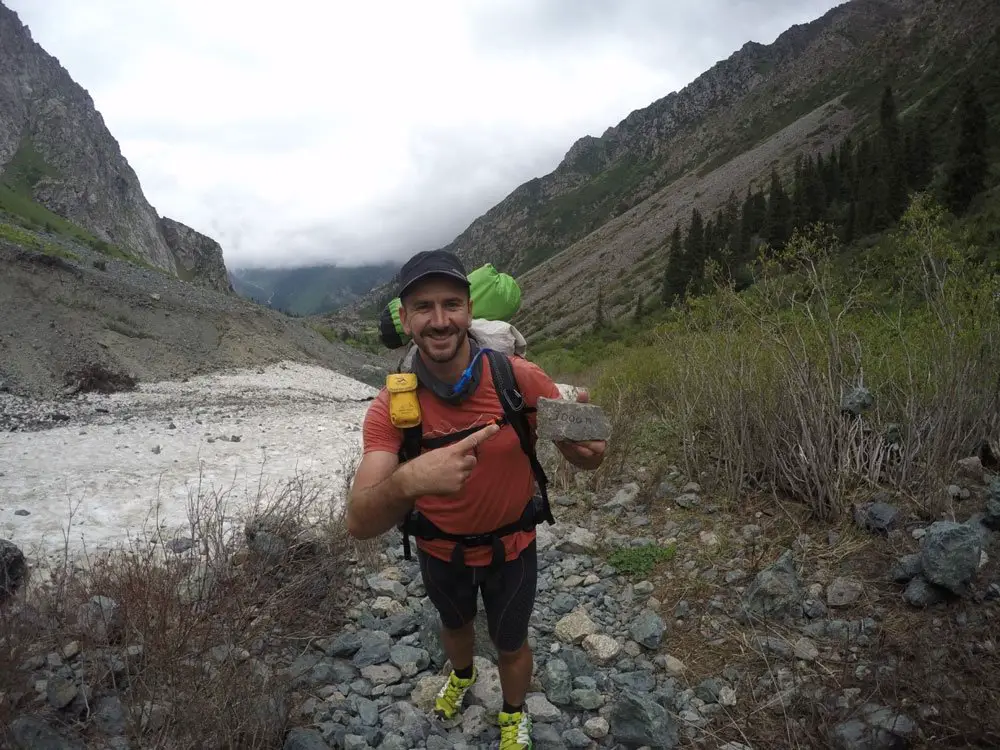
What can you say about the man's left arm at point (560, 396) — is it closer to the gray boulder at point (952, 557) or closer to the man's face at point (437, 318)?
the man's face at point (437, 318)

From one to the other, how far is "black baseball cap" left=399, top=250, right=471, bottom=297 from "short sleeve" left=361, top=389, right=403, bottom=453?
47 centimetres

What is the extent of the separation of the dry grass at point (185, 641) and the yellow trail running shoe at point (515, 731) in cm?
101

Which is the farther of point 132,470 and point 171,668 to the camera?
point 132,470

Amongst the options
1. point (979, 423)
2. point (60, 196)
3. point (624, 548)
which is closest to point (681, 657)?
point (624, 548)

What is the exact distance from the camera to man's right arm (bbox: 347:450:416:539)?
1.82 meters

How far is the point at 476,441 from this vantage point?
1.77 metres

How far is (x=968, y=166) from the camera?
31.0 m

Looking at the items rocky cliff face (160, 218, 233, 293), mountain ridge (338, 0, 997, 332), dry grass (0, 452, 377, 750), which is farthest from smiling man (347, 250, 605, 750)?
rocky cliff face (160, 218, 233, 293)

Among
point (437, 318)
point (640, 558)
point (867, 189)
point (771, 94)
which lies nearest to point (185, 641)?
point (437, 318)

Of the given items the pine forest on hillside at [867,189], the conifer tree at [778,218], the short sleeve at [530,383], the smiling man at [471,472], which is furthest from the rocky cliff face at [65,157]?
the short sleeve at [530,383]

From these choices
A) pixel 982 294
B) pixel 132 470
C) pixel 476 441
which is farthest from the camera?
pixel 132 470

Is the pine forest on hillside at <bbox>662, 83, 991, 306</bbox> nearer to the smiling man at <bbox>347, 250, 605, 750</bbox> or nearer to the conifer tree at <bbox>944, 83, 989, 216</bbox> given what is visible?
the conifer tree at <bbox>944, 83, 989, 216</bbox>

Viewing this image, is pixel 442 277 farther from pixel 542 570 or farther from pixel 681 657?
pixel 542 570

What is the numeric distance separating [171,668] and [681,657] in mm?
2655
